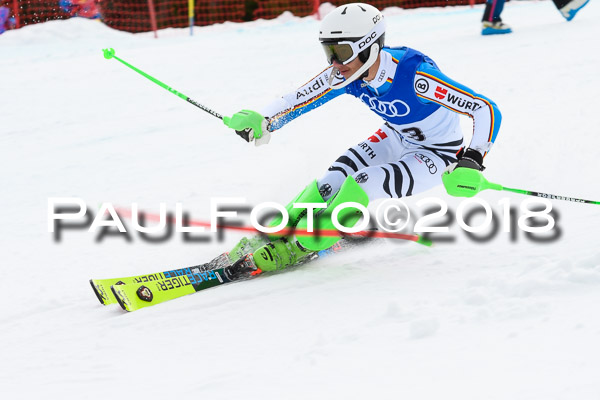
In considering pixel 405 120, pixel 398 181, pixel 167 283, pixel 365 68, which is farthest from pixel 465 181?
pixel 167 283

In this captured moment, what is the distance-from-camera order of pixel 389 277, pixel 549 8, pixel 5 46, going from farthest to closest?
pixel 549 8 → pixel 5 46 → pixel 389 277

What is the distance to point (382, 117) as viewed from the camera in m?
3.81

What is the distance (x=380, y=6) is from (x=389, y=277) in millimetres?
10631

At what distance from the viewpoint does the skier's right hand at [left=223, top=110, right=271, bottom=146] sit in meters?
4.02

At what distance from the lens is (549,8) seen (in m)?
11.8

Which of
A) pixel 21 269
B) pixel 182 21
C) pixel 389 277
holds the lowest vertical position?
pixel 21 269

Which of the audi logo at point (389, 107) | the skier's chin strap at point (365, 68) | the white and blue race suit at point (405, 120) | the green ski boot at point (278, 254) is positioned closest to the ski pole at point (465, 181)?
the white and blue race suit at point (405, 120)

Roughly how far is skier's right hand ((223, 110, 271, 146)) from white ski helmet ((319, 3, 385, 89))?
0.62 meters

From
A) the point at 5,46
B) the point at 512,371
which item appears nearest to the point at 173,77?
the point at 5,46

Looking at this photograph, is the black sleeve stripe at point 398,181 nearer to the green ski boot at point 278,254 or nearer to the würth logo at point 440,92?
the würth logo at point 440,92

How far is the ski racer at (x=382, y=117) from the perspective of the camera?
3555 millimetres

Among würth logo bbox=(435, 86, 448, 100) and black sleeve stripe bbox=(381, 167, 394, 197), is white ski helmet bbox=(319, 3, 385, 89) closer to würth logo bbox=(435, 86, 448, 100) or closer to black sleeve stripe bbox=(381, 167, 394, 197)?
würth logo bbox=(435, 86, 448, 100)

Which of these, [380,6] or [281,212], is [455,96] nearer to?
[281,212]

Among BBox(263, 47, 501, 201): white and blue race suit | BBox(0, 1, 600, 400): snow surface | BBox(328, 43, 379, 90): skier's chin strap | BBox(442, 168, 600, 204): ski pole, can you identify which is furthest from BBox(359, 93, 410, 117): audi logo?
BBox(0, 1, 600, 400): snow surface
